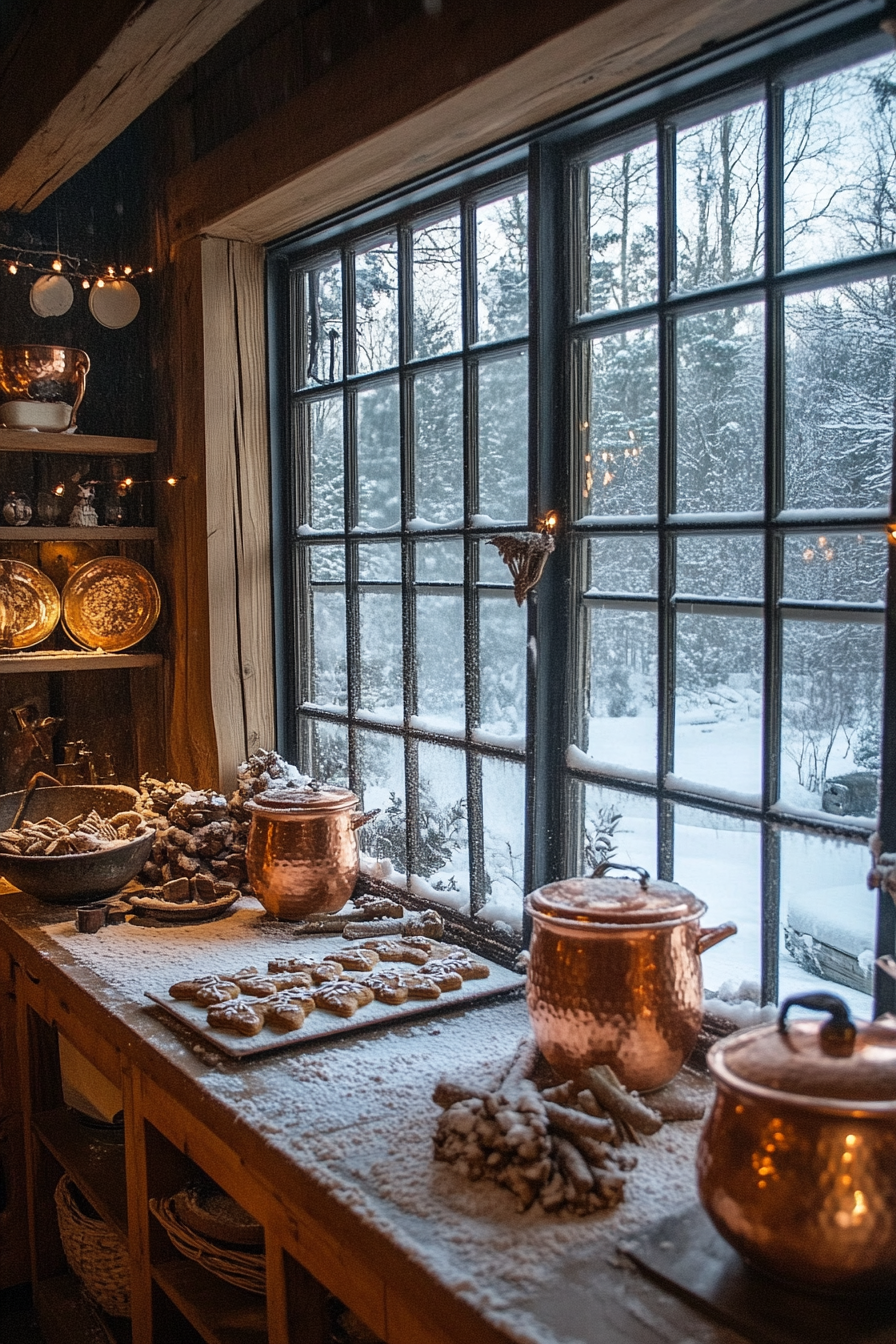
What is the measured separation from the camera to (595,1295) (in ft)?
3.51

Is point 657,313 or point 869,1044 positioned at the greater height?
point 657,313

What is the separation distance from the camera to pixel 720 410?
64.1 inches

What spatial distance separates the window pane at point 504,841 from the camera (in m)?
2.04

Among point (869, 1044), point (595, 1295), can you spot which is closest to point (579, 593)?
point (869, 1044)

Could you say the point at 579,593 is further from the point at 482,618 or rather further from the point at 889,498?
the point at 889,498

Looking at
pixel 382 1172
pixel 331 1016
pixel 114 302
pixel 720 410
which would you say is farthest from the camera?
pixel 114 302

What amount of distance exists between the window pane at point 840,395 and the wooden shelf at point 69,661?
1.79 metres

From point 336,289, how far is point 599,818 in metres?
1.32

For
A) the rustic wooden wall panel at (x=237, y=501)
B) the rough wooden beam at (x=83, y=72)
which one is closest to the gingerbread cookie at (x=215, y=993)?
the rustic wooden wall panel at (x=237, y=501)

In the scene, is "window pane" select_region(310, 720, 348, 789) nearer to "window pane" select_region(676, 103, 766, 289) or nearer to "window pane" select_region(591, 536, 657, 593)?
"window pane" select_region(591, 536, 657, 593)

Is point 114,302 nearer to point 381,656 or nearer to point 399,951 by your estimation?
point 381,656

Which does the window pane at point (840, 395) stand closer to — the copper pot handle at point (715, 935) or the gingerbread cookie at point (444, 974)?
the copper pot handle at point (715, 935)

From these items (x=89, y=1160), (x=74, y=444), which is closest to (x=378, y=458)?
(x=74, y=444)

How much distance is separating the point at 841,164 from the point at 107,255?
2067 mm
